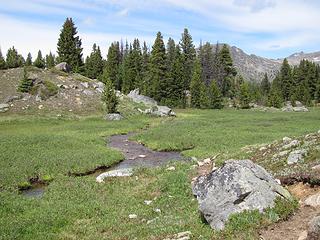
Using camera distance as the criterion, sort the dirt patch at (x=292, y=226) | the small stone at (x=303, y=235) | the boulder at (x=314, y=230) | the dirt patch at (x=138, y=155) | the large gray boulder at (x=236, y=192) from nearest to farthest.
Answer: the boulder at (x=314, y=230), the small stone at (x=303, y=235), the dirt patch at (x=292, y=226), the large gray boulder at (x=236, y=192), the dirt patch at (x=138, y=155)

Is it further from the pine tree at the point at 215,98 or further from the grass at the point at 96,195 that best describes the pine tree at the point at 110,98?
the pine tree at the point at 215,98

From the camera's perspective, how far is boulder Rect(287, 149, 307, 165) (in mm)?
20688

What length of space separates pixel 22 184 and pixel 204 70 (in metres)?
112

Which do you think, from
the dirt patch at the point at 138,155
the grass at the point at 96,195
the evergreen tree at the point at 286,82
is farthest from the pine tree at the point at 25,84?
the evergreen tree at the point at 286,82

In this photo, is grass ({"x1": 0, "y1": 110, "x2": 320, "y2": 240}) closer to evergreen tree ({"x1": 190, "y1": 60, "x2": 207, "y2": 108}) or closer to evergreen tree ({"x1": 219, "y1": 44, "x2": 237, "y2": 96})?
evergreen tree ({"x1": 190, "y1": 60, "x2": 207, "y2": 108})

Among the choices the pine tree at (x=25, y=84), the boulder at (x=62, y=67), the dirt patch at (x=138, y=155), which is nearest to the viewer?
the dirt patch at (x=138, y=155)

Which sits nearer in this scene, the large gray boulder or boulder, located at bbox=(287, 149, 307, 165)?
the large gray boulder

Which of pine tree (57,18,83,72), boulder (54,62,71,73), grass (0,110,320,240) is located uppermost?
pine tree (57,18,83,72)

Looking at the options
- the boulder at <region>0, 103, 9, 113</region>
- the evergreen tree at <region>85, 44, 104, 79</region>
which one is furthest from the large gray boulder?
the evergreen tree at <region>85, 44, 104, 79</region>

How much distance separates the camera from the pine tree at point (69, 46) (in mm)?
103938

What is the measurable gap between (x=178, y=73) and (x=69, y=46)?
30093 mm

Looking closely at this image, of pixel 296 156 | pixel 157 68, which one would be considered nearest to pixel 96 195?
pixel 296 156

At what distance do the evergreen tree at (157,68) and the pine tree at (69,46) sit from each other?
2043 cm

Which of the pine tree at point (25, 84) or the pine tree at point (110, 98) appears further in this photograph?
the pine tree at point (25, 84)
